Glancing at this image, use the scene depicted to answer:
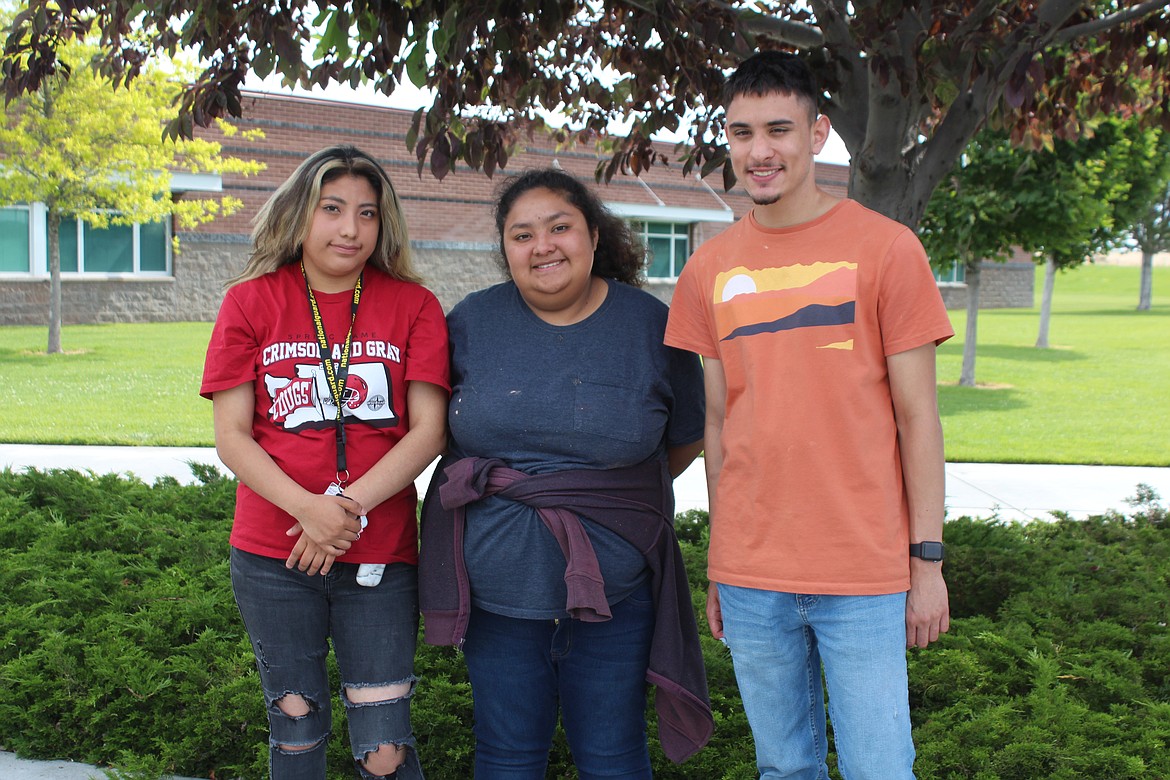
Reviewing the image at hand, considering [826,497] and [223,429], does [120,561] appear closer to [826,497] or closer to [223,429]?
[223,429]

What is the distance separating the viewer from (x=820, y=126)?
218 cm

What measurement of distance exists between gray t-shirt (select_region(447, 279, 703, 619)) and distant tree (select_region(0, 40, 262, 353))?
14.8 m

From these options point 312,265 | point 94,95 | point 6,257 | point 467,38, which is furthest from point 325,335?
point 6,257

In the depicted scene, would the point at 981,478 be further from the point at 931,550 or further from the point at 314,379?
the point at 314,379

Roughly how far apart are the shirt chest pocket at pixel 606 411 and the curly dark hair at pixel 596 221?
1.26 ft

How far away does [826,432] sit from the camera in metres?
2.07

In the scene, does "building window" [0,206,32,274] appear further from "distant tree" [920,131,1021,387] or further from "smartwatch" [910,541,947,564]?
"smartwatch" [910,541,947,564]

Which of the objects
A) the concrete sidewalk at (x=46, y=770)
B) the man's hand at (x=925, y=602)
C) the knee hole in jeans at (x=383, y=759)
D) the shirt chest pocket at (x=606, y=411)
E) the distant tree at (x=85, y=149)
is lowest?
the concrete sidewalk at (x=46, y=770)

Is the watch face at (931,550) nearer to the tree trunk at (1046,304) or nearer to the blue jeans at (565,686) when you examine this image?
the blue jeans at (565,686)

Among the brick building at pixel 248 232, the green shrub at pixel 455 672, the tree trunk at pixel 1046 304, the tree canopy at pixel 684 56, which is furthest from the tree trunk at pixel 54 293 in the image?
the tree trunk at pixel 1046 304

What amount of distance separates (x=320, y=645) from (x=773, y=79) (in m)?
1.64

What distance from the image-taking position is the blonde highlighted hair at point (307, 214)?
7.75 ft

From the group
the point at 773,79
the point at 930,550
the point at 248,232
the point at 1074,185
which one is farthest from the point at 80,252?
the point at 930,550

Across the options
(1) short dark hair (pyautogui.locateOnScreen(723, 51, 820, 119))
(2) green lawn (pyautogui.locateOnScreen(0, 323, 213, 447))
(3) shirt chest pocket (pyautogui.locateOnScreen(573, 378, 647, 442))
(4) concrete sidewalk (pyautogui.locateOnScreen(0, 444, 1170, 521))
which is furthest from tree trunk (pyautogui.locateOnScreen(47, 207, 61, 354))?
(1) short dark hair (pyautogui.locateOnScreen(723, 51, 820, 119))
